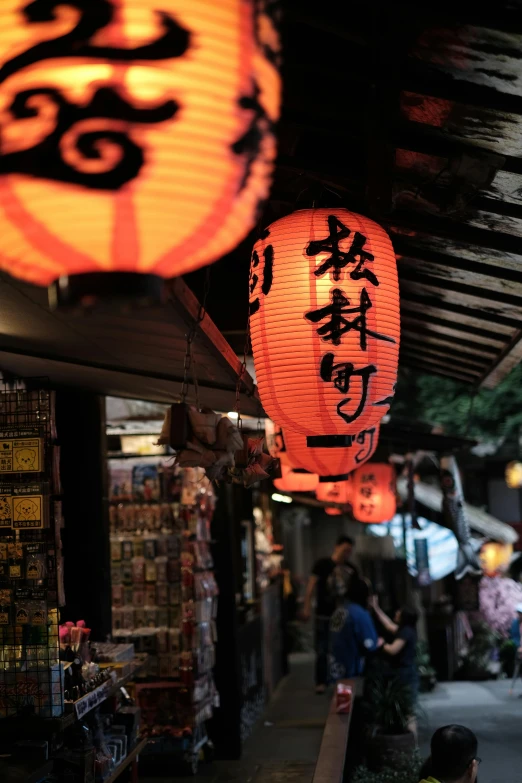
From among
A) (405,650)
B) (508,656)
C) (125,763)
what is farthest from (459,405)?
(125,763)

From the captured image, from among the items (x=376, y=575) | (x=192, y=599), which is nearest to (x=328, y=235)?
(x=192, y=599)

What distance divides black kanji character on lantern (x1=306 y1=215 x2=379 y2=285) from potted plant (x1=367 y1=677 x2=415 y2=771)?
24.6 feet

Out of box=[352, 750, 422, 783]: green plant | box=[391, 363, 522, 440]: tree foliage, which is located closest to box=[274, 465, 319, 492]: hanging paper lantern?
box=[352, 750, 422, 783]: green plant

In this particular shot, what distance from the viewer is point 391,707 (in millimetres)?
11883

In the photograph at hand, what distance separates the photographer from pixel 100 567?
374 inches

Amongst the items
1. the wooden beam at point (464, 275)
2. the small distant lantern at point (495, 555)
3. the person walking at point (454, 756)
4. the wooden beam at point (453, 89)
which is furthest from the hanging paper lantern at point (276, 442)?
the small distant lantern at point (495, 555)

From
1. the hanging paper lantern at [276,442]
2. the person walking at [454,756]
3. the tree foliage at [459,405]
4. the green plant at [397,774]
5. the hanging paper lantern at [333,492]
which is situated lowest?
the green plant at [397,774]

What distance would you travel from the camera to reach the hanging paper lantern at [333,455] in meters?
7.84

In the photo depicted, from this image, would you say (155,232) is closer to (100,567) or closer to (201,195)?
(201,195)

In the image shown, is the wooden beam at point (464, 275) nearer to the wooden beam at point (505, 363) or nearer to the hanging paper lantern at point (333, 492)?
the wooden beam at point (505, 363)

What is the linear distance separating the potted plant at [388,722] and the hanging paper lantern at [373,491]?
3.32m

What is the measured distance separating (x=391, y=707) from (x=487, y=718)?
377 cm

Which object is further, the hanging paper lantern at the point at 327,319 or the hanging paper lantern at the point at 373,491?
the hanging paper lantern at the point at 373,491

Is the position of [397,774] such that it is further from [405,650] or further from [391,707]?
[405,650]
